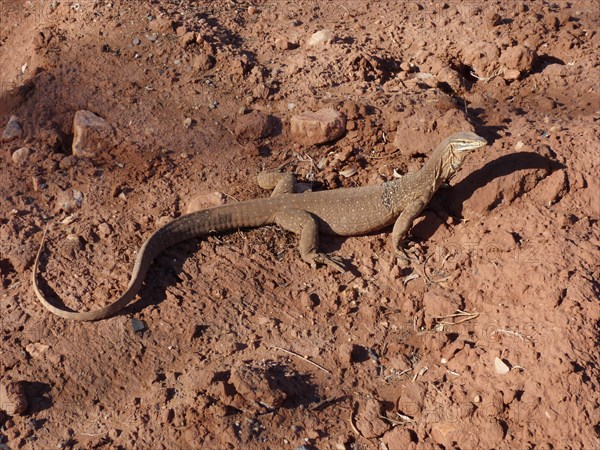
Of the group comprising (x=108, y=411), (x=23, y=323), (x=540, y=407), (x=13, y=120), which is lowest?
(x=540, y=407)

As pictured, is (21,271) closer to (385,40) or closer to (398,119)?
(398,119)

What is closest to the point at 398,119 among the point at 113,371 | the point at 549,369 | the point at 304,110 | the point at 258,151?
the point at 304,110

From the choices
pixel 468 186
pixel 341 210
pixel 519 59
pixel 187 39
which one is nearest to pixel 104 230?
pixel 341 210

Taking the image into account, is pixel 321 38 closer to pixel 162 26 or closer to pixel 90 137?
pixel 162 26

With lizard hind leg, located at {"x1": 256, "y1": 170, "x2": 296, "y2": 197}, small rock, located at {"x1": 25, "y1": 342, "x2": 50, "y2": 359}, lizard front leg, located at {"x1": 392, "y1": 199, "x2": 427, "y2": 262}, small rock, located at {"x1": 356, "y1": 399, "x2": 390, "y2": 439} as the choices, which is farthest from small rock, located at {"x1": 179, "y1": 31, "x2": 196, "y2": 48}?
small rock, located at {"x1": 356, "y1": 399, "x2": 390, "y2": 439}

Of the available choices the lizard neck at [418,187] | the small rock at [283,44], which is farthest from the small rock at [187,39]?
the lizard neck at [418,187]

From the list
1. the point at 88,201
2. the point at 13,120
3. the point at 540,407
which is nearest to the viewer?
the point at 540,407
